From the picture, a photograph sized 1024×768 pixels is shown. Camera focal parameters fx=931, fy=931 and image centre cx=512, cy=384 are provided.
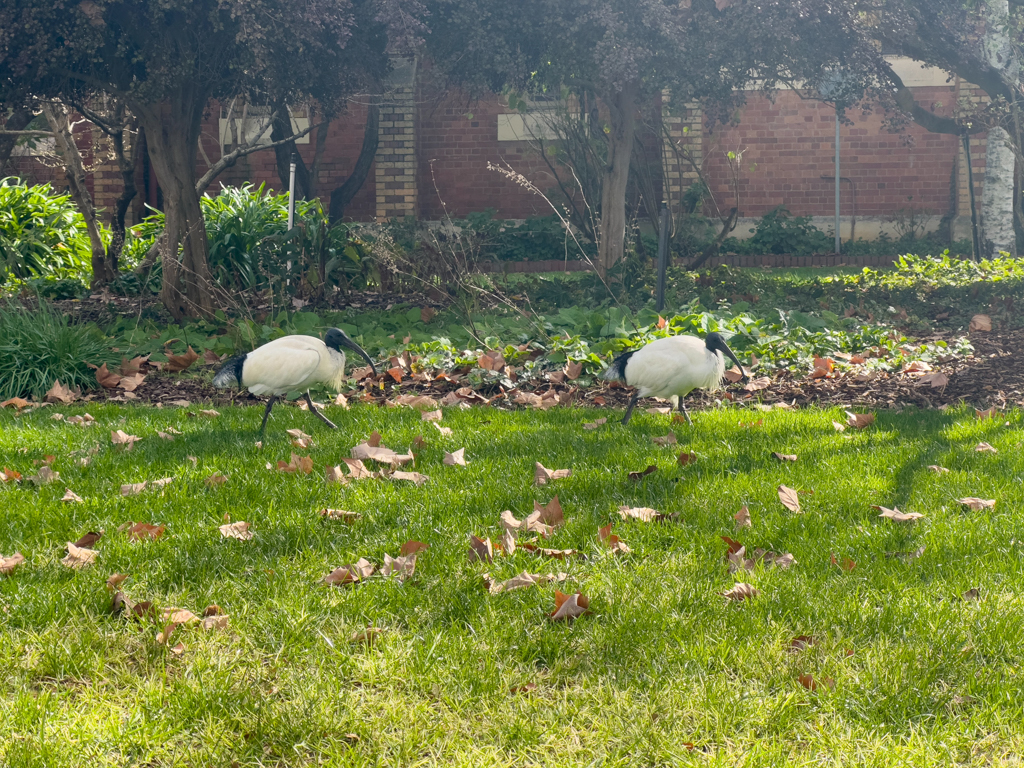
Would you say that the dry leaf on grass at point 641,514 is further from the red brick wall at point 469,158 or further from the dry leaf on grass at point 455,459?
the red brick wall at point 469,158

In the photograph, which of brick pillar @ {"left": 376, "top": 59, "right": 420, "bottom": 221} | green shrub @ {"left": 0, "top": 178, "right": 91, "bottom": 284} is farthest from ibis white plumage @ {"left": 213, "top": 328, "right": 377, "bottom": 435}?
brick pillar @ {"left": 376, "top": 59, "right": 420, "bottom": 221}

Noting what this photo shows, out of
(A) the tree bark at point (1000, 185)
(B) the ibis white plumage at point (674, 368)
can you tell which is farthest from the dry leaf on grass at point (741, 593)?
(A) the tree bark at point (1000, 185)

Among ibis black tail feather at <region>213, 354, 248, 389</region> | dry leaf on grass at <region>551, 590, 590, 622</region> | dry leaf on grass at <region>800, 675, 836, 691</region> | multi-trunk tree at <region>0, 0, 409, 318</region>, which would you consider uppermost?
multi-trunk tree at <region>0, 0, 409, 318</region>

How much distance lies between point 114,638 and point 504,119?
53.3 ft

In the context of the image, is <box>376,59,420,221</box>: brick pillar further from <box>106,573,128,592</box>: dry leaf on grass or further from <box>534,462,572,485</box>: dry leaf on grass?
<box>106,573,128,592</box>: dry leaf on grass

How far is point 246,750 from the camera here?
203cm

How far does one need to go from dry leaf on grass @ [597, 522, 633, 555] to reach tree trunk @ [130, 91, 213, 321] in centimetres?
693

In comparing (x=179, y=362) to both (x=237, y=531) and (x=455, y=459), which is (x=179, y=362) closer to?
(x=455, y=459)

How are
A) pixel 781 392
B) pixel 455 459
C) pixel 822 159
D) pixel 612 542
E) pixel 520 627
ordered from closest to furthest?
pixel 520 627 → pixel 612 542 → pixel 455 459 → pixel 781 392 → pixel 822 159

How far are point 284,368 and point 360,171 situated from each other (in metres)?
12.9

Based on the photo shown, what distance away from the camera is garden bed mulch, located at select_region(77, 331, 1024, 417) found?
6.18 metres

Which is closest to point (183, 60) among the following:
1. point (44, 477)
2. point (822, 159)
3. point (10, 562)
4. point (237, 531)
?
point (44, 477)

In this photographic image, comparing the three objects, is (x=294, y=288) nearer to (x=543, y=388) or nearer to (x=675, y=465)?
(x=543, y=388)

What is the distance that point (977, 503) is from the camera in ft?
11.9
